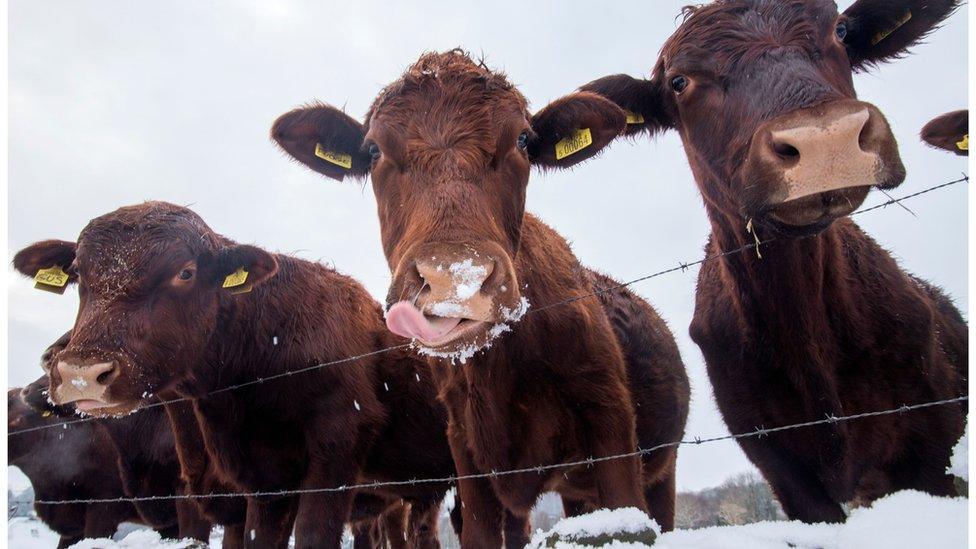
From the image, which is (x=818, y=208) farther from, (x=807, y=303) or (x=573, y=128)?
(x=573, y=128)

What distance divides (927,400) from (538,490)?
219 centimetres

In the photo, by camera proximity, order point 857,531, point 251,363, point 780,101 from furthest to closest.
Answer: point 251,363 < point 780,101 < point 857,531

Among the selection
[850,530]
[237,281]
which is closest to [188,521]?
[237,281]

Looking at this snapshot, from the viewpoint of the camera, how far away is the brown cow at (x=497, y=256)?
322 cm

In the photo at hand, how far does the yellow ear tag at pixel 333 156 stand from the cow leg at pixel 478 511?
2.10m

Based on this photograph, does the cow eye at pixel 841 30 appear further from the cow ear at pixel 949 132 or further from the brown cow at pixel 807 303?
the cow ear at pixel 949 132

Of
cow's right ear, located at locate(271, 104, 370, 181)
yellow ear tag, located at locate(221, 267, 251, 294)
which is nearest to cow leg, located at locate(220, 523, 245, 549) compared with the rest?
yellow ear tag, located at locate(221, 267, 251, 294)

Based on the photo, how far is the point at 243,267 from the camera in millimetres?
5629

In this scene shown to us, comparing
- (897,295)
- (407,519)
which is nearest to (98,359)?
(897,295)

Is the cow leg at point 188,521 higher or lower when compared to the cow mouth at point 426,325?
lower

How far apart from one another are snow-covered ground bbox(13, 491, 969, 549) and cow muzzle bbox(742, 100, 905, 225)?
3.65 feet

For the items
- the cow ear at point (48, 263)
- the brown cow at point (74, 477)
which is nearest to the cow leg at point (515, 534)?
the cow ear at point (48, 263)

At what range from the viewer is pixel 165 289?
5277 millimetres

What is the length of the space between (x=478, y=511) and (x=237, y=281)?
2.74 metres
